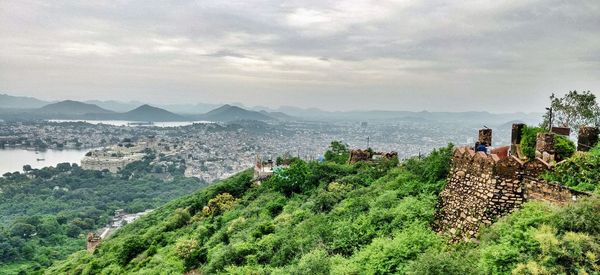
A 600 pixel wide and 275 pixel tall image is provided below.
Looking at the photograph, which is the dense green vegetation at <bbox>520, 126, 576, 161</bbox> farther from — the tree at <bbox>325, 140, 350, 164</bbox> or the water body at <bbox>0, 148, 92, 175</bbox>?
the water body at <bbox>0, 148, 92, 175</bbox>

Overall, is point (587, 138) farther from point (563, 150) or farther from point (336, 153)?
point (336, 153)

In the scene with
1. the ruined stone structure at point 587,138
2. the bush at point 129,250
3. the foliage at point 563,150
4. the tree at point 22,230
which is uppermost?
the ruined stone structure at point 587,138

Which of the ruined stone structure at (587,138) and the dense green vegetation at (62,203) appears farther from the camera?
the dense green vegetation at (62,203)

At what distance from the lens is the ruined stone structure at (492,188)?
7273mm

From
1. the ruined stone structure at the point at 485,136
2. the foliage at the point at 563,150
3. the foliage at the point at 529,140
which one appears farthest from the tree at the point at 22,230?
the foliage at the point at 563,150

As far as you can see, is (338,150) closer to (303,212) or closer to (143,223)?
(143,223)

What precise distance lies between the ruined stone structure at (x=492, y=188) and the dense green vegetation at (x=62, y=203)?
4073 cm

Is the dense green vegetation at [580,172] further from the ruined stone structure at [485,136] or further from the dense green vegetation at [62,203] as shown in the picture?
the dense green vegetation at [62,203]

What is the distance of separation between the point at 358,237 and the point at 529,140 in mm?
4187

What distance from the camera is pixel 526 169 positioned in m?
7.47

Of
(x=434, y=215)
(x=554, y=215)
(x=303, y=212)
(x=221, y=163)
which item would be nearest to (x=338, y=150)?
(x=303, y=212)

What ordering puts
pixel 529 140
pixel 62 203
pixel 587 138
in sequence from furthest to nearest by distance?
pixel 62 203
pixel 529 140
pixel 587 138

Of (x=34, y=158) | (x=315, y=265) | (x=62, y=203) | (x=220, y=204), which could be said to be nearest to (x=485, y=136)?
(x=315, y=265)

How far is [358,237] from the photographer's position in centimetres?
1037
